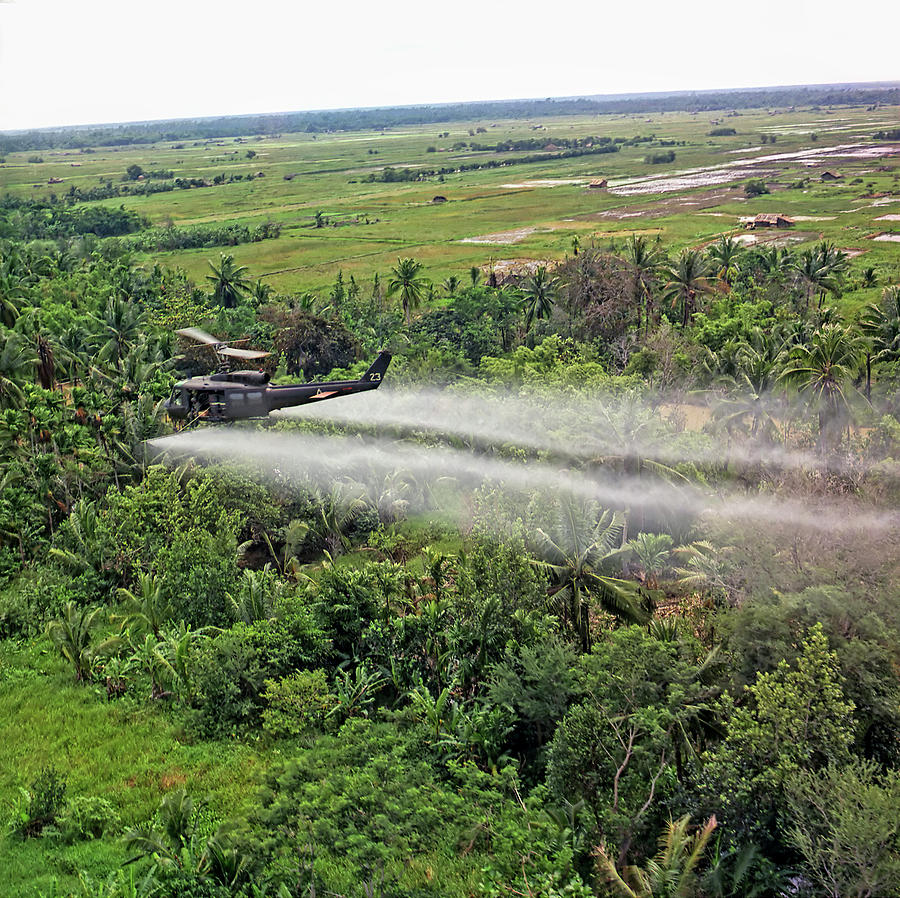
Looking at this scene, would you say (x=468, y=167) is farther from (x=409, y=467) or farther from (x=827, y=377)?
(x=827, y=377)

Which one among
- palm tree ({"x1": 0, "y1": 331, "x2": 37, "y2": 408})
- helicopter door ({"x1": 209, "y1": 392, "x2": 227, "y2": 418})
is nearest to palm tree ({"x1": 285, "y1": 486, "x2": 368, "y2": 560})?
helicopter door ({"x1": 209, "y1": 392, "x2": 227, "y2": 418})

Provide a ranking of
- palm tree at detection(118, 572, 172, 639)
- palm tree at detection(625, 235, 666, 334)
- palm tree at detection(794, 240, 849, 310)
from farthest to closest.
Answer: palm tree at detection(794, 240, 849, 310) < palm tree at detection(625, 235, 666, 334) < palm tree at detection(118, 572, 172, 639)

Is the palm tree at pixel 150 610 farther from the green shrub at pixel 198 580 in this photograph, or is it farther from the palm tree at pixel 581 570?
the palm tree at pixel 581 570

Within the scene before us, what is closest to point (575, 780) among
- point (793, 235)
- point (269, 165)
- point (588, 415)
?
point (588, 415)

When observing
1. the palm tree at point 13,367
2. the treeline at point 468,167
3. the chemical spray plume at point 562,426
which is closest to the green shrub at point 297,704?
→ the chemical spray plume at point 562,426

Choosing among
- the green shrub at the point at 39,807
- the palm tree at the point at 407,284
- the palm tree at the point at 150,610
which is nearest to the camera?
the green shrub at the point at 39,807

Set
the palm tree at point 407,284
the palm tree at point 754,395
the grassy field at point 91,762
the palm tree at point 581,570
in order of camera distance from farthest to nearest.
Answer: the palm tree at point 407,284
the palm tree at point 754,395
the palm tree at point 581,570
the grassy field at point 91,762

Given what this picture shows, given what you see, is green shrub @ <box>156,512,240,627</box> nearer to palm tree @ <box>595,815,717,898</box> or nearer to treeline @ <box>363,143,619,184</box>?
palm tree @ <box>595,815,717,898</box>


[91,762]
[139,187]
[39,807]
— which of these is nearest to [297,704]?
[91,762]
